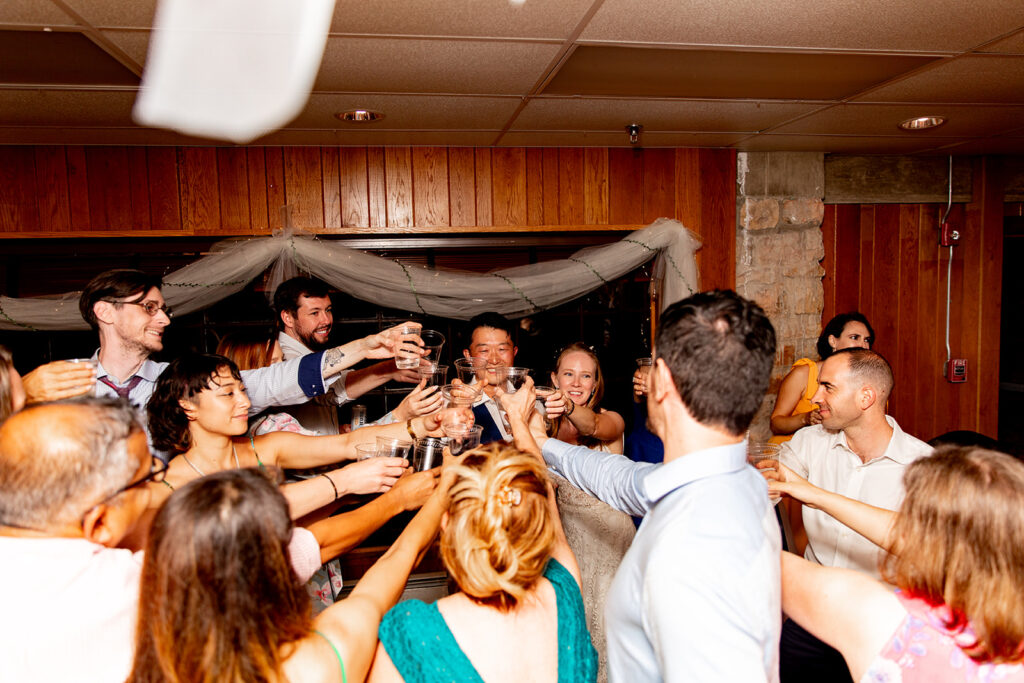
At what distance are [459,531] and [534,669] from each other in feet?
1.06

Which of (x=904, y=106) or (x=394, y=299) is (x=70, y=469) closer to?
(x=394, y=299)

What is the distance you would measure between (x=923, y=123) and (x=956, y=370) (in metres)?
1.89

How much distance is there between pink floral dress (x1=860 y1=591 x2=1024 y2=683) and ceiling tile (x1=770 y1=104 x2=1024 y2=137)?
8.76 ft

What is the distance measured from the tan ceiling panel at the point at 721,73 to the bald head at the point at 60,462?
1.97 meters

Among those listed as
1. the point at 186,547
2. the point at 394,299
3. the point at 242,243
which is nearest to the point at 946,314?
the point at 394,299

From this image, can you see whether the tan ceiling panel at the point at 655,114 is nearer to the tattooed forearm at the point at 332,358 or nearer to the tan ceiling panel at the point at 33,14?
the tattooed forearm at the point at 332,358

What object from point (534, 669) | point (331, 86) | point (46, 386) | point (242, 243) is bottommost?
point (534, 669)

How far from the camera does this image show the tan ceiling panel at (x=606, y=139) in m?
3.50

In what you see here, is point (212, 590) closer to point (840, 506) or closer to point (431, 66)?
point (840, 506)

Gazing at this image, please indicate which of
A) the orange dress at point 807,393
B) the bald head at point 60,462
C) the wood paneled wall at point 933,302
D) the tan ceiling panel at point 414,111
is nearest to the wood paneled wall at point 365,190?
the tan ceiling panel at point 414,111

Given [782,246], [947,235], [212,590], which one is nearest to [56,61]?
[212,590]

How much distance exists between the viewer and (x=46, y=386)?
71.1 inches

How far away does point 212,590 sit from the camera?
0.98 m

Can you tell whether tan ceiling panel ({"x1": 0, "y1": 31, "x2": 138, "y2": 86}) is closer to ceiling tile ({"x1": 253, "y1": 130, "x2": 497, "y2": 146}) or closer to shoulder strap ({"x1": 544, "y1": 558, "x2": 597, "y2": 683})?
ceiling tile ({"x1": 253, "y1": 130, "x2": 497, "y2": 146})
